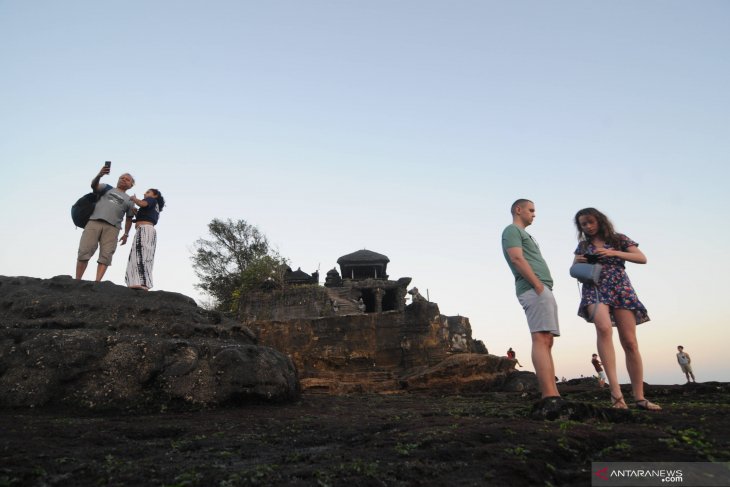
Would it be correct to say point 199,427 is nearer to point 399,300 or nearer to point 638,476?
point 638,476

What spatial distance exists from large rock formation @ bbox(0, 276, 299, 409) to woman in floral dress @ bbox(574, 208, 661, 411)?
2808 mm

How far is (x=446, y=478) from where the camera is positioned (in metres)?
1.91

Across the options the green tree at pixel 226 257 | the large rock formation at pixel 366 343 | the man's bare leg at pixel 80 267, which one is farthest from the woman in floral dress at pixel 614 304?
the green tree at pixel 226 257

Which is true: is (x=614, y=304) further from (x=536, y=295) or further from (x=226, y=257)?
(x=226, y=257)

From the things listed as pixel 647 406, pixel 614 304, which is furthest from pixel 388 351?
pixel 647 406

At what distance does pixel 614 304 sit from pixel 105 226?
19.7 feet

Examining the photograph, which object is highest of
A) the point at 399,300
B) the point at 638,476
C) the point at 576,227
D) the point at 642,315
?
the point at 399,300

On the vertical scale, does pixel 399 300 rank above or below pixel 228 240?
below

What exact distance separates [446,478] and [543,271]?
2.60 m

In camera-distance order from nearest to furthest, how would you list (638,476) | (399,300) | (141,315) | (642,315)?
(638,476) < (642,315) < (141,315) < (399,300)

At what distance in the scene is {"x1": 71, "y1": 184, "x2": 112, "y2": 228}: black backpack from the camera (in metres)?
6.42

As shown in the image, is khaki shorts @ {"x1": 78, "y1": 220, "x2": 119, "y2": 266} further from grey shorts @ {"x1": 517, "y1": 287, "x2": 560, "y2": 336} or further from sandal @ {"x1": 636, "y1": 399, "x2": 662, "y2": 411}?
sandal @ {"x1": 636, "y1": 399, "x2": 662, "y2": 411}

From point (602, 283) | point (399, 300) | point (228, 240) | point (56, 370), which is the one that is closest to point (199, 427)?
point (56, 370)

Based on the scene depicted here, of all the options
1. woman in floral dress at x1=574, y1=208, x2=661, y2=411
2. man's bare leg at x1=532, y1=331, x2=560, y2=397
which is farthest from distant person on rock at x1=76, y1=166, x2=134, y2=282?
woman in floral dress at x1=574, y1=208, x2=661, y2=411
